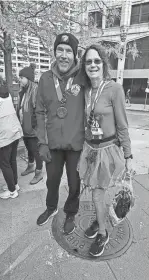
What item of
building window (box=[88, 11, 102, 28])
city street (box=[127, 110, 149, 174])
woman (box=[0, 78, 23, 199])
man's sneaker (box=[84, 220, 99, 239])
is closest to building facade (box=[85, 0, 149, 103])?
building window (box=[88, 11, 102, 28])

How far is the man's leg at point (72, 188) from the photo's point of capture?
2.20m

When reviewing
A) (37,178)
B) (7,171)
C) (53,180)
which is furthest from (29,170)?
(53,180)

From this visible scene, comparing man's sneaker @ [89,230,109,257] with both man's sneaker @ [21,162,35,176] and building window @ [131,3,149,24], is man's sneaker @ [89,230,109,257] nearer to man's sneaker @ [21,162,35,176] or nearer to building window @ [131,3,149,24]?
man's sneaker @ [21,162,35,176]

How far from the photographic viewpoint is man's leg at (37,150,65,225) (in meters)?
2.25

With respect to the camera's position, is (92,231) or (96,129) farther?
(92,231)

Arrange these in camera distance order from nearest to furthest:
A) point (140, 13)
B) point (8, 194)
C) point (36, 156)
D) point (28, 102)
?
point (8, 194) < point (28, 102) < point (36, 156) < point (140, 13)

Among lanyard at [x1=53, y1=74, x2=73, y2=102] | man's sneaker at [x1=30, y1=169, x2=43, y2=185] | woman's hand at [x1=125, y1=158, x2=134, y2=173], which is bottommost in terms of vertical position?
man's sneaker at [x1=30, y1=169, x2=43, y2=185]

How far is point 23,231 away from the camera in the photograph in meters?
2.37

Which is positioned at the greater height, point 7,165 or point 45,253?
point 7,165

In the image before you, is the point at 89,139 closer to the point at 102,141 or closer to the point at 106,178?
the point at 102,141

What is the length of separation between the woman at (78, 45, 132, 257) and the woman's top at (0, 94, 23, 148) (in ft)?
4.04

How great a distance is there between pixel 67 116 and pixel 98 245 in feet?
4.64

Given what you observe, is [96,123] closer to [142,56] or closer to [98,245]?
[98,245]

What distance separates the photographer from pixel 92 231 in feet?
7.52
